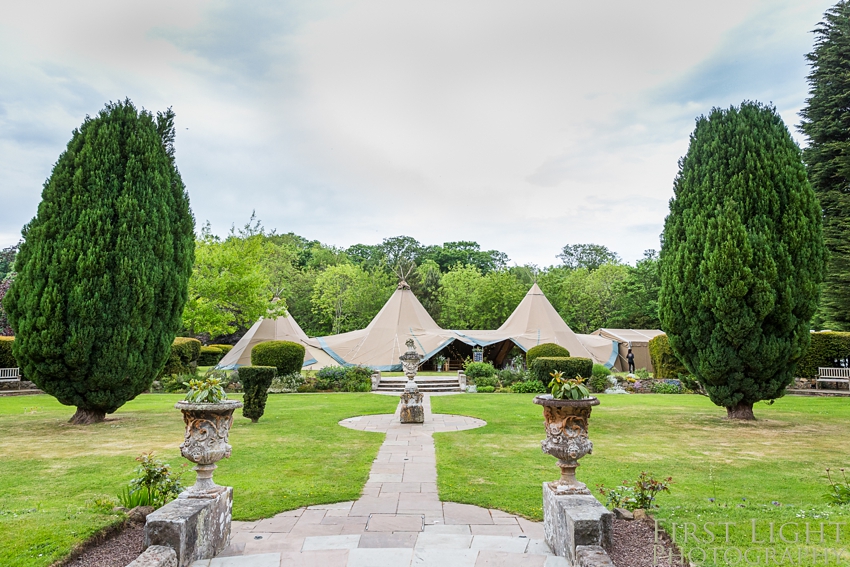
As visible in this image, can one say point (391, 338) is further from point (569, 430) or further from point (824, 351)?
point (569, 430)

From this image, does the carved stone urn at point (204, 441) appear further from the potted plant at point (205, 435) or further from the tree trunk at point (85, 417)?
the tree trunk at point (85, 417)

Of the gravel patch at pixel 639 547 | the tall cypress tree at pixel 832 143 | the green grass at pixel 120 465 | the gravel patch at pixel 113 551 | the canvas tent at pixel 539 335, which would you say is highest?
the tall cypress tree at pixel 832 143

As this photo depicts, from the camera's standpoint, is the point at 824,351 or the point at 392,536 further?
the point at 824,351

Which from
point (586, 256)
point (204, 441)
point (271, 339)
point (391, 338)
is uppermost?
point (586, 256)

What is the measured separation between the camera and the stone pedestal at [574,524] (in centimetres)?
314

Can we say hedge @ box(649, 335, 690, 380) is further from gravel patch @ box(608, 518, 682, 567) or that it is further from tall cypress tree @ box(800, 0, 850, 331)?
gravel patch @ box(608, 518, 682, 567)

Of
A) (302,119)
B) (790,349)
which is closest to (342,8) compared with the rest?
(302,119)

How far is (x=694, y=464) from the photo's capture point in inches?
252

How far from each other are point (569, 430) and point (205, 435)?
110 inches

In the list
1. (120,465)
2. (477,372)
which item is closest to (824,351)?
(477,372)

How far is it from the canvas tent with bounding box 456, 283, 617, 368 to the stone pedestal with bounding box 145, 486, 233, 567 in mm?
18456

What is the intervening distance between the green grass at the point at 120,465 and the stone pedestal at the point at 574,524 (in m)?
2.24

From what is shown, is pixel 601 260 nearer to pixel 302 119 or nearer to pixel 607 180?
pixel 607 180

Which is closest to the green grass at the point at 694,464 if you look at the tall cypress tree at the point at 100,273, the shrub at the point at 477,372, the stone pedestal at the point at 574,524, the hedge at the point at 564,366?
the stone pedestal at the point at 574,524
